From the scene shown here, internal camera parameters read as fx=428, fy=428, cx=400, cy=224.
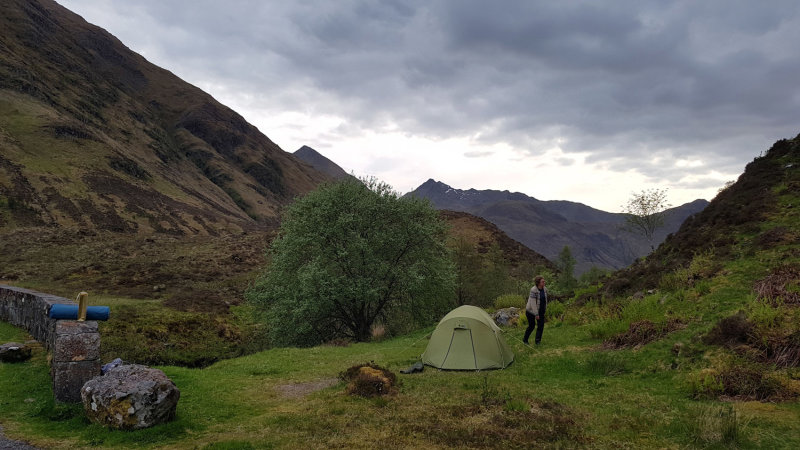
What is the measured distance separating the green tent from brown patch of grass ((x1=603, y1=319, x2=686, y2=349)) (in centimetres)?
412

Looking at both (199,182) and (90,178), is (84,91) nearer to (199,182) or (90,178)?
(199,182)

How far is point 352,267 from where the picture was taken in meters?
27.6

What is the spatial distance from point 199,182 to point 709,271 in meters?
150

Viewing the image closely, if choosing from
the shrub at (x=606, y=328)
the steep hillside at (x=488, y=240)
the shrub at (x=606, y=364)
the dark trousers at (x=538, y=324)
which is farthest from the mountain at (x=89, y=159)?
the shrub at (x=606, y=364)

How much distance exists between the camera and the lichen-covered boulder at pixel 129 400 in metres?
9.73

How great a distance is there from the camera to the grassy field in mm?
8758

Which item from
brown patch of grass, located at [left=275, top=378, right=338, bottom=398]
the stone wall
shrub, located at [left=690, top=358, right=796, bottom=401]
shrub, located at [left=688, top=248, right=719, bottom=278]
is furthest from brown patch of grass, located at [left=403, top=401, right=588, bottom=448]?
shrub, located at [left=688, top=248, right=719, bottom=278]

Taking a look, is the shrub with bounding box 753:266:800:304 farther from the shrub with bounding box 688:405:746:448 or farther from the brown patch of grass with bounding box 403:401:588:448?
the brown patch of grass with bounding box 403:401:588:448

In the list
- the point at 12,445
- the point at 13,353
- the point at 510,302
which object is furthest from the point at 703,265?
the point at 13,353

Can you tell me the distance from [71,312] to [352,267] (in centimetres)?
1706

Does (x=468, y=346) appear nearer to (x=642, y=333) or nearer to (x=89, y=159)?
(x=642, y=333)

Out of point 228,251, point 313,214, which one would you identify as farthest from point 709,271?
point 228,251

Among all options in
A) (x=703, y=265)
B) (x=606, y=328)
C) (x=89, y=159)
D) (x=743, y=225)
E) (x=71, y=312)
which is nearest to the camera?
(x=71, y=312)

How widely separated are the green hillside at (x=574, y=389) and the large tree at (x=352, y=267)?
541cm
